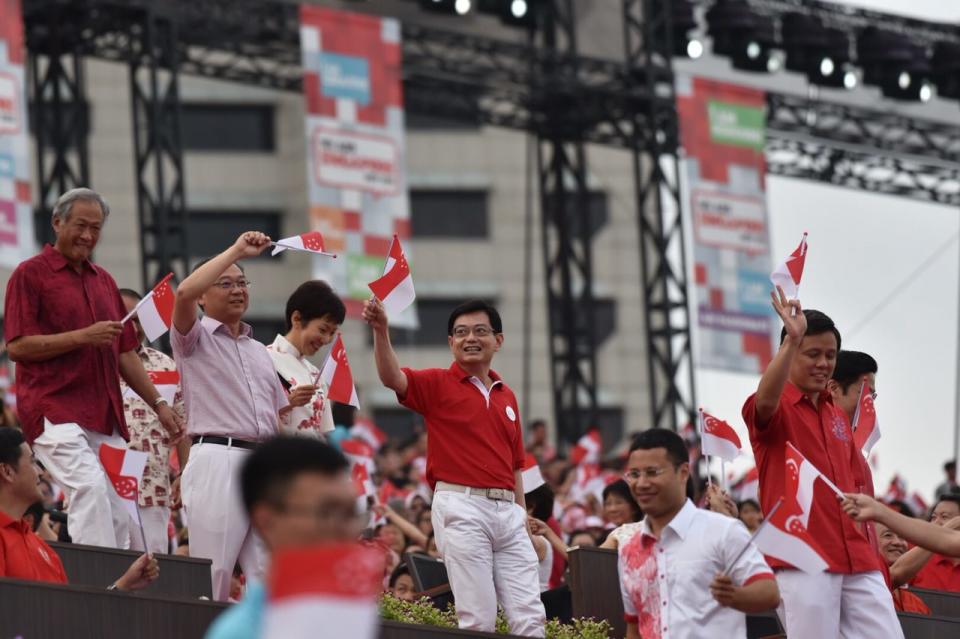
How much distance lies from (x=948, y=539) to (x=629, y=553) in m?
1.05

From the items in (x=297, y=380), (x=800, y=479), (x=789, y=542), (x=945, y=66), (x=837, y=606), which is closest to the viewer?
(x=789, y=542)

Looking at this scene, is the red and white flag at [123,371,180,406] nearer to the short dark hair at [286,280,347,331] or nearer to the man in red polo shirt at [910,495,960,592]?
the short dark hair at [286,280,347,331]

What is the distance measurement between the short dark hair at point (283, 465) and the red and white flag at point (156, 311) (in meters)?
5.14

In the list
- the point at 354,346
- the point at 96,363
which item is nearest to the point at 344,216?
the point at 96,363

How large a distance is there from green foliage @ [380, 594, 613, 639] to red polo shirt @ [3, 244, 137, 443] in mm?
1536

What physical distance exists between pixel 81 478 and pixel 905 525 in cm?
358

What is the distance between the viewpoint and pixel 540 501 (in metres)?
10.9

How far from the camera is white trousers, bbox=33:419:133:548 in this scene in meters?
8.66

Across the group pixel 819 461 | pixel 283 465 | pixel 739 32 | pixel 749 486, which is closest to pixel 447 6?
pixel 739 32

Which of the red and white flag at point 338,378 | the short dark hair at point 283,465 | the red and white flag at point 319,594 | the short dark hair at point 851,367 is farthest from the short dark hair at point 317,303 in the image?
the red and white flag at point 319,594

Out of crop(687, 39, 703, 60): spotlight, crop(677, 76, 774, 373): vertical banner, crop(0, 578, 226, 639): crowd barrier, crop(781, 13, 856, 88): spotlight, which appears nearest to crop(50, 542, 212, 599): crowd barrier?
crop(0, 578, 226, 639): crowd barrier

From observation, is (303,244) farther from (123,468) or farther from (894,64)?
(894,64)

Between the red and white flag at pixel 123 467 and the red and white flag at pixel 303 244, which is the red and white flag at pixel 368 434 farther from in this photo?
the red and white flag at pixel 123 467

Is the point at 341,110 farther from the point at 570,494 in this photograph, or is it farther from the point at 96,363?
the point at 96,363
